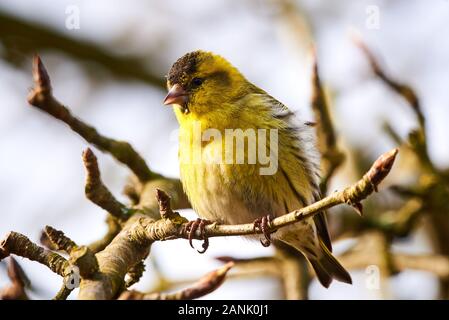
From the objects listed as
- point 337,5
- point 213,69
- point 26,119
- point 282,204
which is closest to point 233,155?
point 282,204

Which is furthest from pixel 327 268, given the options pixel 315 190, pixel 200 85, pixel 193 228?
pixel 193 228

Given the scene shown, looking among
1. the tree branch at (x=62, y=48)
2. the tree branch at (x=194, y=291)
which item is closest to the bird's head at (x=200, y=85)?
the tree branch at (x=62, y=48)

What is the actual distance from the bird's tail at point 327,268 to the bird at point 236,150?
16 mm

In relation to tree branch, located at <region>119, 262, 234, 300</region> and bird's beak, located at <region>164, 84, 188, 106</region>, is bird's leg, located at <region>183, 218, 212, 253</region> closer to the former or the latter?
tree branch, located at <region>119, 262, 234, 300</region>

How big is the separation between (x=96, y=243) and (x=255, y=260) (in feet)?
3.63

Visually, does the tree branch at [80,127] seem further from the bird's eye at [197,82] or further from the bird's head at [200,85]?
the bird's eye at [197,82]

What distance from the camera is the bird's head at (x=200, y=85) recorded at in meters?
3.30

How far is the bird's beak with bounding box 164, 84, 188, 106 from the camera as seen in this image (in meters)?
3.26

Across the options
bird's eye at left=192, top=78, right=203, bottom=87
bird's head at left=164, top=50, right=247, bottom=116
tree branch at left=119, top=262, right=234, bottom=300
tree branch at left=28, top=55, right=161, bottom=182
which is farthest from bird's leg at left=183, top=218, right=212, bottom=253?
bird's eye at left=192, top=78, right=203, bottom=87

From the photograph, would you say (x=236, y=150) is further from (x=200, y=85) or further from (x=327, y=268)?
(x=327, y=268)

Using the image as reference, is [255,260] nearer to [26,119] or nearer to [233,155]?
[233,155]

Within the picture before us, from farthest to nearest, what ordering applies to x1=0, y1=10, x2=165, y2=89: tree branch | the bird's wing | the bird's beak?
1. x1=0, y1=10, x2=165, y2=89: tree branch
2. the bird's wing
3. the bird's beak

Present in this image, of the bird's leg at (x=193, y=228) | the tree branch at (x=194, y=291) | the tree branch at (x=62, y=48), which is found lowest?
the tree branch at (x=194, y=291)

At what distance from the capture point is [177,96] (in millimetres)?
3281
